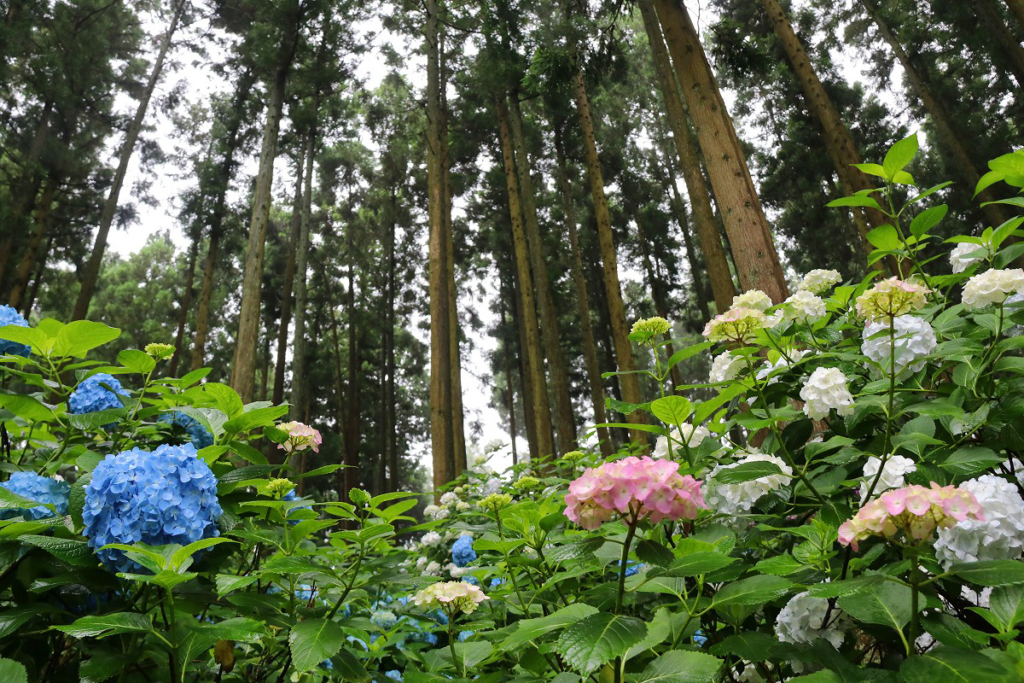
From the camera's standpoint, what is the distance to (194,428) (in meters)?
1.47

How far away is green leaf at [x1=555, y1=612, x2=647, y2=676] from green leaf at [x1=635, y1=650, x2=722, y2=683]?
0.29ft

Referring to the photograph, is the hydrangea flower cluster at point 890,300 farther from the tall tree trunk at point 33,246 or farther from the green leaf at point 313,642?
the tall tree trunk at point 33,246

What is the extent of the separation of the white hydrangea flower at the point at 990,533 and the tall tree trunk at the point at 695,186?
4.82 meters

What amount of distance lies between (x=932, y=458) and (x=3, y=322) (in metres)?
2.21

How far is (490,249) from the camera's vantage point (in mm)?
17562

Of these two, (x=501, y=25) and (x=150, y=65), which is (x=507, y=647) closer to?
(x=501, y=25)

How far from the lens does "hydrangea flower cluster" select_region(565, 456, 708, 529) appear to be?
0.87 m

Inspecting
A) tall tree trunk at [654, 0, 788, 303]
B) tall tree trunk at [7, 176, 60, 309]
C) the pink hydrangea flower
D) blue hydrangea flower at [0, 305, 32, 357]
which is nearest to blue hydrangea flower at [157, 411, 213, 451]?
the pink hydrangea flower

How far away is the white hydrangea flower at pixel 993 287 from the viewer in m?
1.18

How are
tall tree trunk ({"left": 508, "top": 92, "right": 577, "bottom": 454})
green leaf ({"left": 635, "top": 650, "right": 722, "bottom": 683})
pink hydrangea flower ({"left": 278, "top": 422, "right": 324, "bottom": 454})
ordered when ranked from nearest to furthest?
green leaf ({"left": 635, "top": 650, "right": 722, "bottom": 683}) < pink hydrangea flower ({"left": 278, "top": 422, "right": 324, "bottom": 454}) < tall tree trunk ({"left": 508, "top": 92, "right": 577, "bottom": 454})

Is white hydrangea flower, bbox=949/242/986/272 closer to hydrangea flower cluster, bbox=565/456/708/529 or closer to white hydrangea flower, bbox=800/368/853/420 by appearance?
white hydrangea flower, bbox=800/368/853/420

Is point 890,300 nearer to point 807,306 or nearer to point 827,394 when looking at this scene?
point 827,394

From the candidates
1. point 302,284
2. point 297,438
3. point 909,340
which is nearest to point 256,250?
point 302,284

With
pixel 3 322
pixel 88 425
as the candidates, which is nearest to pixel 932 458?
pixel 88 425
